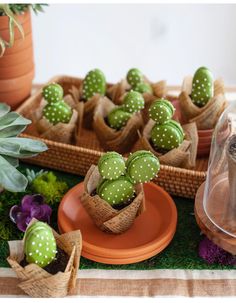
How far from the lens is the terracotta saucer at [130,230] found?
0.84 meters

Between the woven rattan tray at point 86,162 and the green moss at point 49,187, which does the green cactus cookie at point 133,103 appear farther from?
the green moss at point 49,187

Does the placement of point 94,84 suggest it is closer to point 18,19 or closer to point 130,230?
point 18,19

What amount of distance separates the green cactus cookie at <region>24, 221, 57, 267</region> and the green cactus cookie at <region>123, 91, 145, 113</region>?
381 mm

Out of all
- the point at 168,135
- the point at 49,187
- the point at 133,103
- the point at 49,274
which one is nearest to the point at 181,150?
the point at 168,135

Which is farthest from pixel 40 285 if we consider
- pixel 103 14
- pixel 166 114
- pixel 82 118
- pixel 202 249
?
pixel 103 14

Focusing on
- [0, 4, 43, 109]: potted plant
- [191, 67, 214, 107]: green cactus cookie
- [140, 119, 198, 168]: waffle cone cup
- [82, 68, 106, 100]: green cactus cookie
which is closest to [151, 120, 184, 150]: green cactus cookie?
[140, 119, 198, 168]: waffle cone cup

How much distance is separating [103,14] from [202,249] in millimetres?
1056

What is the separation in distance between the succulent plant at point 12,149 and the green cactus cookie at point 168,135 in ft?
0.72

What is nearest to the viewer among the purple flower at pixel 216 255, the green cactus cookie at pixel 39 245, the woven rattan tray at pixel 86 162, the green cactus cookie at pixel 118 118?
the green cactus cookie at pixel 39 245

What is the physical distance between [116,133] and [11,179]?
0.30 m

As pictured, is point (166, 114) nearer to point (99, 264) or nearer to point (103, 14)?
point (99, 264)

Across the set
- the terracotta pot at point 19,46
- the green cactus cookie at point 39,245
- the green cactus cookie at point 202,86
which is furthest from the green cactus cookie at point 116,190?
the terracotta pot at point 19,46

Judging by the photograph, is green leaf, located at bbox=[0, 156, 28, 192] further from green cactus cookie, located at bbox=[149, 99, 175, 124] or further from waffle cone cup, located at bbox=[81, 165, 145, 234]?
green cactus cookie, located at bbox=[149, 99, 175, 124]

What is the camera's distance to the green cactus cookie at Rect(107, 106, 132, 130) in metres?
1.06
